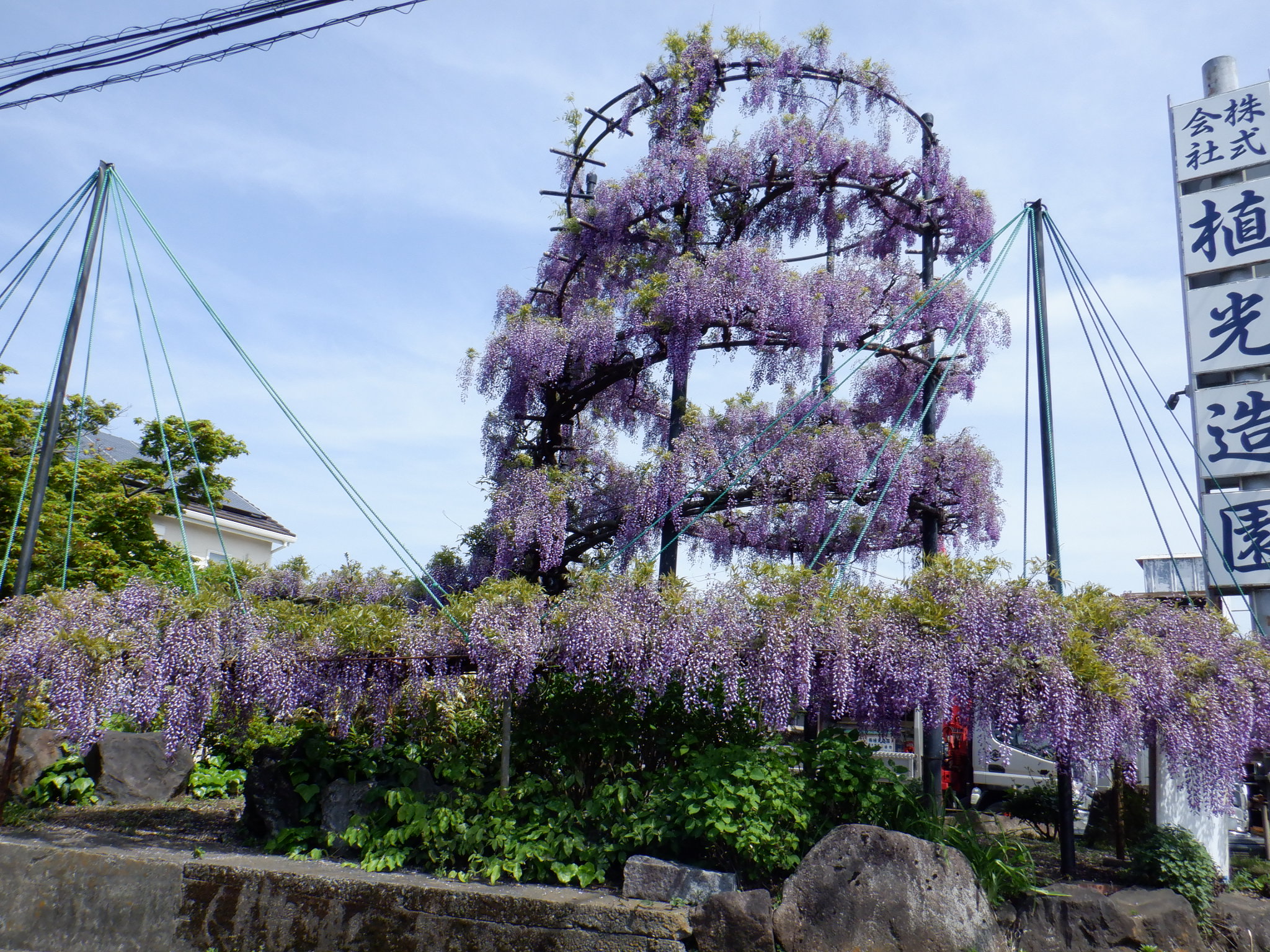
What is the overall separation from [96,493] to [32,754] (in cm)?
598

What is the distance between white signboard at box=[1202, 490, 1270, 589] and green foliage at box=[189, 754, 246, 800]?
10.4m

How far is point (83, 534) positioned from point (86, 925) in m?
8.05

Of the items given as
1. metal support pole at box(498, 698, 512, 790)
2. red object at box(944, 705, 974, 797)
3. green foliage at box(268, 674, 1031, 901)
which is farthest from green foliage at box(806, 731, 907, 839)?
red object at box(944, 705, 974, 797)

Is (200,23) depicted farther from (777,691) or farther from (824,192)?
(824,192)

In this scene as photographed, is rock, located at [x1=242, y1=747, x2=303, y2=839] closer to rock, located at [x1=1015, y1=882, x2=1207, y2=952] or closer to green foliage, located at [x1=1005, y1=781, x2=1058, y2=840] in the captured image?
rock, located at [x1=1015, y1=882, x2=1207, y2=952]

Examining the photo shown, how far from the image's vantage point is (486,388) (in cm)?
1156

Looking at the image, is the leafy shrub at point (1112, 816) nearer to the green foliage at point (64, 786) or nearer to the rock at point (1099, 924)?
the rock at point (1099, 924)

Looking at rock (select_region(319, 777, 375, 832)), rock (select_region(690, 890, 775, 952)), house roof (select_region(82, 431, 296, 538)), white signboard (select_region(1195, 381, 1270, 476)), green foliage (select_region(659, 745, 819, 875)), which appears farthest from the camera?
house roof (select_region(82, 431, 296, 538))

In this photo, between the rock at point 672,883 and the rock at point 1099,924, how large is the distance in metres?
2.11

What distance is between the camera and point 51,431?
911 cm

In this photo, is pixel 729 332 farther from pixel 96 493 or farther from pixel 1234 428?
pixel 96 493

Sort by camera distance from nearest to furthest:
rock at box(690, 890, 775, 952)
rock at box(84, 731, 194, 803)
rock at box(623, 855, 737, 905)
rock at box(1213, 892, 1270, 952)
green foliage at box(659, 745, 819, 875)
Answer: rock at box(690, 890, 775, 952) < rock at box(623, 855, 737, 905) < green foliage at box(659, 745, 819, 875) < rock at box(1213, 892, 1270, 952) < rock at box(84, 731, 194, 803)

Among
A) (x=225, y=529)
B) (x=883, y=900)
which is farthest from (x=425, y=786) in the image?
(x=225, y=529)

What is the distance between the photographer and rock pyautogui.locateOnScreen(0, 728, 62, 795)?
926cm
